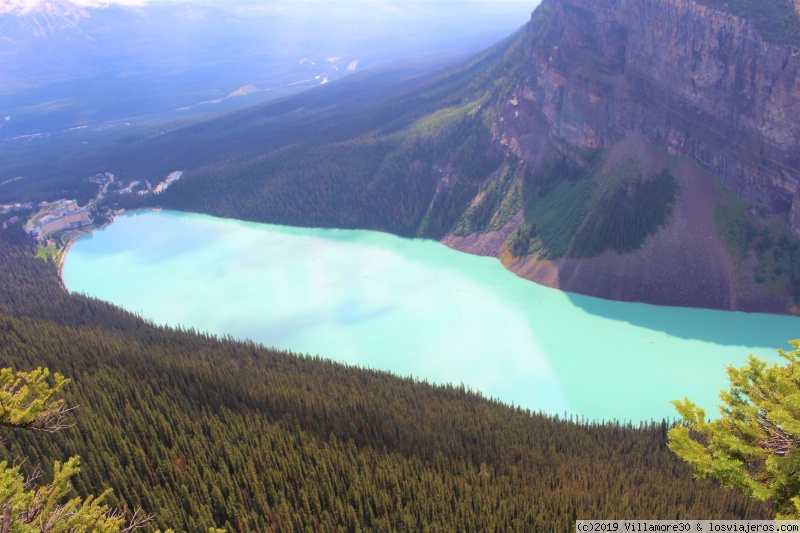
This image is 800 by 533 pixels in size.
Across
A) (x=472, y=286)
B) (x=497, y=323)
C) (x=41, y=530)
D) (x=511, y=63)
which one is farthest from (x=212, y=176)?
(x=41, y=530)

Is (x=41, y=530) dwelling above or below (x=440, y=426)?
above

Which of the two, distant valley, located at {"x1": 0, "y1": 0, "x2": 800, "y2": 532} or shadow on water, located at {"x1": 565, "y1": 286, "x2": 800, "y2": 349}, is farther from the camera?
shadow on water, located at {"x1": 565, "y1": 286, "x2": 800, "y2": 349}

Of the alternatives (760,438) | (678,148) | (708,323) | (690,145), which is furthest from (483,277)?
(760,438)

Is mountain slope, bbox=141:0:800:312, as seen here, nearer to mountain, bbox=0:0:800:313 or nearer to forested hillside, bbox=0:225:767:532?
mountain, bbox=0:0:800:313

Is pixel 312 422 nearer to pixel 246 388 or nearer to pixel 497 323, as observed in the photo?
pixel 246 388

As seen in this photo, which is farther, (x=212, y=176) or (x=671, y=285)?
(x=212, y=176)

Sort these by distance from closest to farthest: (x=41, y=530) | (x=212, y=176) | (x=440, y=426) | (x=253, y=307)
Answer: (x=41, y=530)
(x=440, y=426)
(x=253, y=307)
(x=212, y=176)

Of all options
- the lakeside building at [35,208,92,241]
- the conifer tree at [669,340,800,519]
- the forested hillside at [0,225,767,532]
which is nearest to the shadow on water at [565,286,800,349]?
the forested hillside at [0,225,767,532]

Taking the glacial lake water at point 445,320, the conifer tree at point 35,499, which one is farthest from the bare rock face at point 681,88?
the conifer tree at point 35,499
